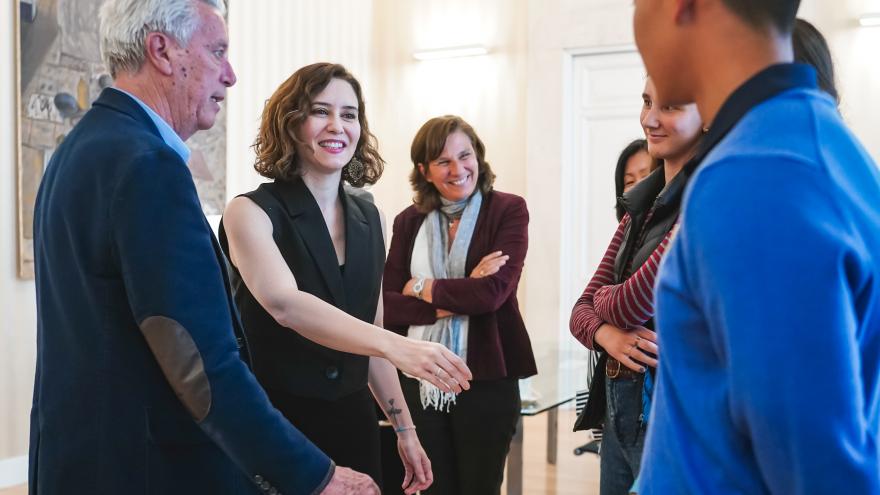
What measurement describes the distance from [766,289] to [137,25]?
3.92 ft

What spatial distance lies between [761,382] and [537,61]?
23.2 ft

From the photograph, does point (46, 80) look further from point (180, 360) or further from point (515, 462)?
point (180, 360)

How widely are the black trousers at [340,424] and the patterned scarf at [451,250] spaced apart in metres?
1.00

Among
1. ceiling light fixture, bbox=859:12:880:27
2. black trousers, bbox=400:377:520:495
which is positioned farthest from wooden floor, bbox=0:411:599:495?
ceiling light fixture, bbox=859:12:880:27

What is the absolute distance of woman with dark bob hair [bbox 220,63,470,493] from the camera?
2094mm

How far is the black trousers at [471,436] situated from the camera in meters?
3.14

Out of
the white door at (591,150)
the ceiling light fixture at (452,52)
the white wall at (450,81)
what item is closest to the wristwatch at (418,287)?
the white door at (591,150)

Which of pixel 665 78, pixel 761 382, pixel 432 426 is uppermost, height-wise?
pixel 665 78

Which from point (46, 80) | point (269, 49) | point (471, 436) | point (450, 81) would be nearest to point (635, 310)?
point (471, 436)

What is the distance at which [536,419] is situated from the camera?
22.5 ft

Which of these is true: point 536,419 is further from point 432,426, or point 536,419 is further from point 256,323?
point 256,323

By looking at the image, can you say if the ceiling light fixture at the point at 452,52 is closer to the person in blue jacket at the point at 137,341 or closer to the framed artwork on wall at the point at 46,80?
the framed artwork on wall at the point at 46,80

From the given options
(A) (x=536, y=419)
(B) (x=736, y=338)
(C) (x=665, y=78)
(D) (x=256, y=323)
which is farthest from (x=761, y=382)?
(A) (x=536, y=419)

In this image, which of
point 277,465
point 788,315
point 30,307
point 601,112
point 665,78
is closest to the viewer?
point 788,315
